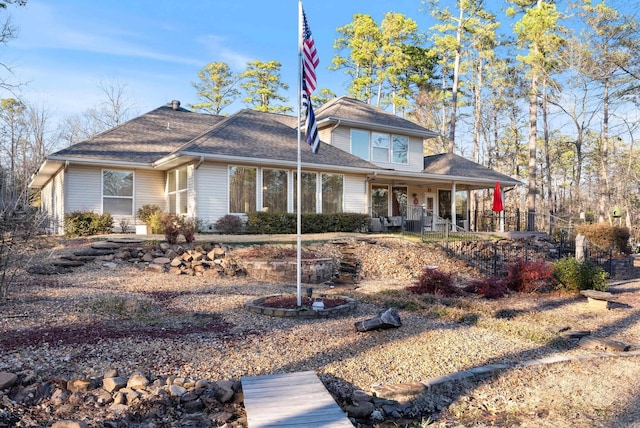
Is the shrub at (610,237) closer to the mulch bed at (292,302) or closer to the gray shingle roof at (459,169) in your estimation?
the gray shingle roof at (459,169)

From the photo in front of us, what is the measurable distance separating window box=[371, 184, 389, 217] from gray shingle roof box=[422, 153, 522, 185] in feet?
7.18

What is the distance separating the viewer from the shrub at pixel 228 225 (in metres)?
15.1

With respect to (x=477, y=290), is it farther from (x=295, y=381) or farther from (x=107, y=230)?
(x=107, y=230)

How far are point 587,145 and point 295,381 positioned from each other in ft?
135

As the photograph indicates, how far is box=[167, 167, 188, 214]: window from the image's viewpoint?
52.6 ft

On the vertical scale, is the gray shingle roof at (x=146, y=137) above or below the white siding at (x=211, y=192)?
above

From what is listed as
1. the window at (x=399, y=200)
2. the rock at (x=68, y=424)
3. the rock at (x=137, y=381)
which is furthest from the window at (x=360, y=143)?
the rock at (x=68, y=424)

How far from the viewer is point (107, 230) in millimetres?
15727

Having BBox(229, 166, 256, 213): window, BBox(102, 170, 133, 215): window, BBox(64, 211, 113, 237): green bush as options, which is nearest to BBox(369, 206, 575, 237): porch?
BBox(229, 166, 256, 213): window

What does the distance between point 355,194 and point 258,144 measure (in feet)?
14.1

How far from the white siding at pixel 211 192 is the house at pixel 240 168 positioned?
1.3 inches

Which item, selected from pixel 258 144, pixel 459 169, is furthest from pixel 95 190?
pixel 459 169

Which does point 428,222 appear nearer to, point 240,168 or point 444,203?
point 444,203

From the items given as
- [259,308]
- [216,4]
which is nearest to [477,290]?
[259,308]
